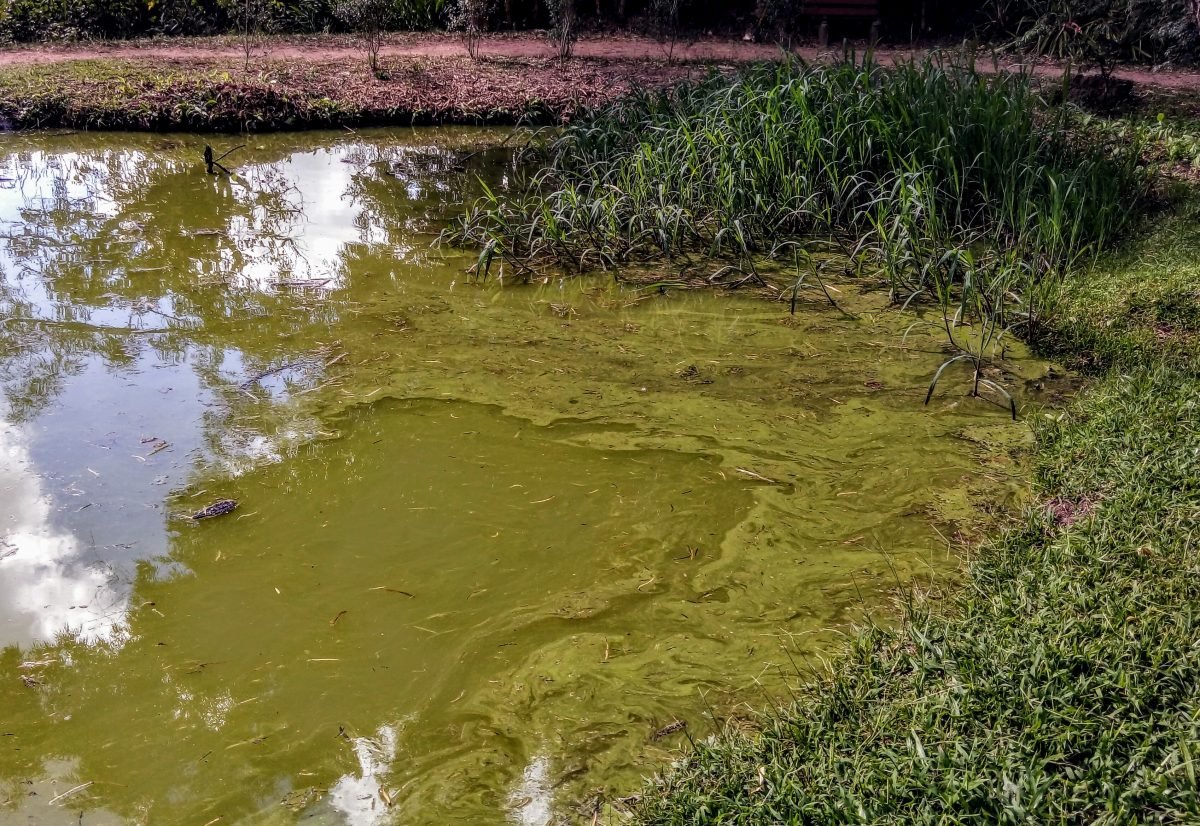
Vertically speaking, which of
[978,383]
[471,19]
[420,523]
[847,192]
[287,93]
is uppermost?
[471,19]

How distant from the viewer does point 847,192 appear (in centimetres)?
538

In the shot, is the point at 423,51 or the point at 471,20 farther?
the point at 423,51

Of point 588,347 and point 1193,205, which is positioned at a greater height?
point 1193,205

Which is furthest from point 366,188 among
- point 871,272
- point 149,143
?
point 871,272

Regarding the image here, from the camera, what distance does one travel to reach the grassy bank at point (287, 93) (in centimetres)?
811

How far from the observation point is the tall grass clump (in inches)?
190

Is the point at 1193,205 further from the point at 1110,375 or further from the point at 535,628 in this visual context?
the point at 535,628

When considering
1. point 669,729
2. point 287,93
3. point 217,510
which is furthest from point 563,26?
point 669,729

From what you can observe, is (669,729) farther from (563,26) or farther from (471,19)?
(471,19)

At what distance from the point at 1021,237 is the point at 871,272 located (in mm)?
726

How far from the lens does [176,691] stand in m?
2.42

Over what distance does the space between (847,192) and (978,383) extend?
1.88m

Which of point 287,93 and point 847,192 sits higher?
point 287,93

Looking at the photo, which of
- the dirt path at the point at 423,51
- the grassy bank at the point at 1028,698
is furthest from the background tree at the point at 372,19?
the grassy bank at the point at 1028,698
